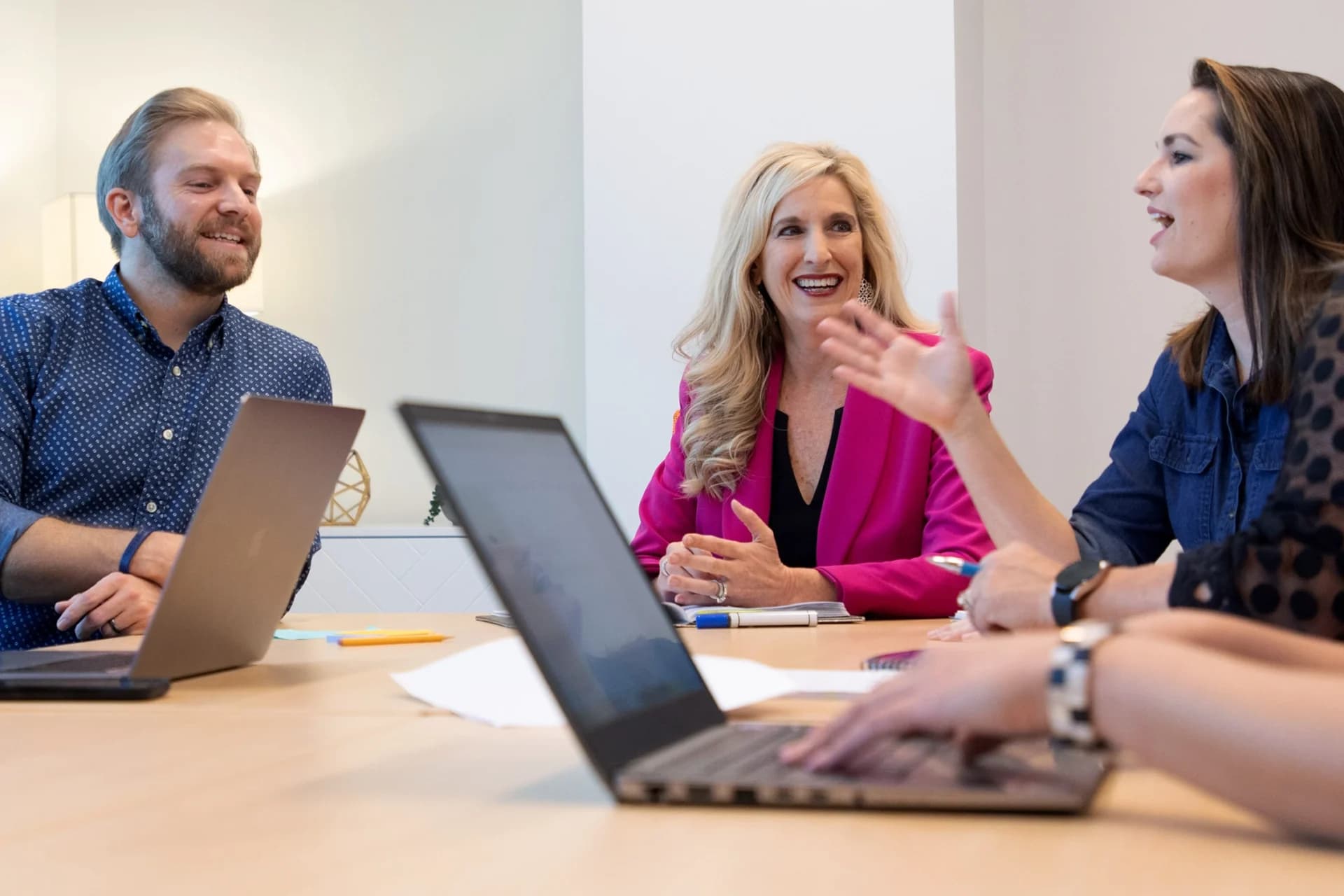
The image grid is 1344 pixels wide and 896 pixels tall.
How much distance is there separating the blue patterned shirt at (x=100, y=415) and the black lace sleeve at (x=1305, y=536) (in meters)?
1.82

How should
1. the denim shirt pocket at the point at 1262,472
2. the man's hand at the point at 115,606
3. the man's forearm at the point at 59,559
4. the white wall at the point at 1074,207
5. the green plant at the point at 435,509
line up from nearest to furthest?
1. the man's hand at the point at 115,606
2. the denim shirt pocket at the point at 1262,472
3. the man's forearm at the point at 59,559
4. the white wall at the point at 1074,207
5. the green plant at the point at 435,509

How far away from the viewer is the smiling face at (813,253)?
8.45 feet

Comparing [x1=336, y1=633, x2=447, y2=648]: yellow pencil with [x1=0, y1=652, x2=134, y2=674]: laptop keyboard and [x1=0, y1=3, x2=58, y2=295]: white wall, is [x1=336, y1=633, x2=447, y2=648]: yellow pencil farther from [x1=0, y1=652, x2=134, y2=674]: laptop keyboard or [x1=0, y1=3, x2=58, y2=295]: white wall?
[x1=0, y1=3, x2=58, y2=295]: white wall

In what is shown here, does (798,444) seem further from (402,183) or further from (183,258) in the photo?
(402,183)

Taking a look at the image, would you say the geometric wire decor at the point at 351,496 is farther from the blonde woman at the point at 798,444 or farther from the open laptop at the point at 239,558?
the open laptop at the point at 239,558

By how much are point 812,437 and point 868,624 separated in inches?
29.3

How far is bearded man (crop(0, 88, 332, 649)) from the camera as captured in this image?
2.12 meters

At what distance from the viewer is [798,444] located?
2.51m

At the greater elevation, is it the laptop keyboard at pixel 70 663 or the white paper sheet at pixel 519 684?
the white paper sheet at pixel 519 684

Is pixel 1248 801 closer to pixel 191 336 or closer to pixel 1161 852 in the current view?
pixel 1161 852

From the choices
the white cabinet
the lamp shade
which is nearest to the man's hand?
the white cabinet

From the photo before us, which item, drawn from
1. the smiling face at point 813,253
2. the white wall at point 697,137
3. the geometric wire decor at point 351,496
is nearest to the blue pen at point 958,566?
the smiling face at point 813,253

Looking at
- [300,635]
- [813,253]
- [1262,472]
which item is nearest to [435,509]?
[813,253]

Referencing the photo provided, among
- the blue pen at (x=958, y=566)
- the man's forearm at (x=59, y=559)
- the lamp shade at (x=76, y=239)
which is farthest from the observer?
the lamp shade at (x=76, y=239)
